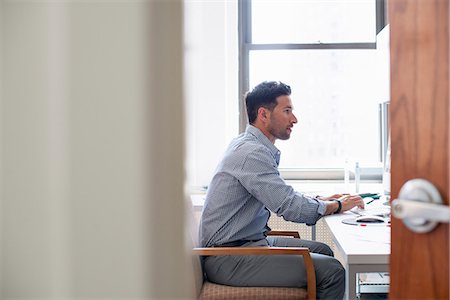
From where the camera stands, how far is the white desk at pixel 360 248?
5.36 feet

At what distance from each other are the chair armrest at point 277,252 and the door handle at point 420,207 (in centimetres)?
117

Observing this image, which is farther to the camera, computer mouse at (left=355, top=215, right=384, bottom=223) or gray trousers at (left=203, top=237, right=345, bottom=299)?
computer mouse at (left=355, top=215, right=384, bottom=223)

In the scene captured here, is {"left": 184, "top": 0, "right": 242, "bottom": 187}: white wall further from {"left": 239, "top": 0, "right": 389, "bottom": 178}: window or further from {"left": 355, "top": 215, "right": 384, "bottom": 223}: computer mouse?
{"left": 355, "top": 215, "right": 384, "bottom": 223}: computer mouse

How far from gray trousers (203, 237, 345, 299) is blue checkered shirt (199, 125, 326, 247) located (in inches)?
6.3

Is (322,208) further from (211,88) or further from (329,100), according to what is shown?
(329,100)

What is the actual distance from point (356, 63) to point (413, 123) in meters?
3.25

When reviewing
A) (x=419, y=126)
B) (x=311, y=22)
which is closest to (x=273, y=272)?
(x=419, y=126)

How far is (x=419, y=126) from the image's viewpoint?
757mm

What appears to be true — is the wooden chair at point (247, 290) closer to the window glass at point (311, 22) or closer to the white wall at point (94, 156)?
the white wall at point (94, 156)

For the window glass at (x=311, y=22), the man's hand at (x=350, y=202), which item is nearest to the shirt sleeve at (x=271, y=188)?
the man's hand at (x=350, y=202)

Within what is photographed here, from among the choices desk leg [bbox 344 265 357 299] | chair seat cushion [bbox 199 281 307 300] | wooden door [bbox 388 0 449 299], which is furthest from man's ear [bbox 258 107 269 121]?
wooden door [bbox 388 0 449 299]

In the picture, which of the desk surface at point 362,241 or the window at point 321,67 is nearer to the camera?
the desk surface at point 362,241

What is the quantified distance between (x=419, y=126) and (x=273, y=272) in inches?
54.7

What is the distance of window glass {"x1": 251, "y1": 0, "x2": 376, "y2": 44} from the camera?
3.86m
